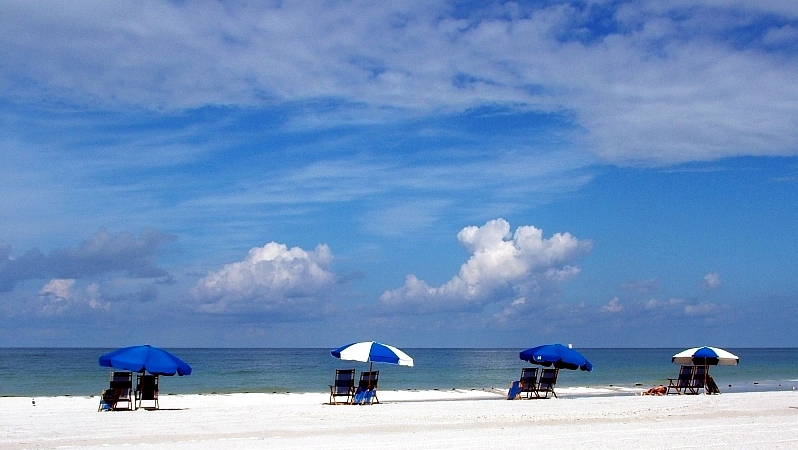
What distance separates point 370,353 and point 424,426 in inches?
210

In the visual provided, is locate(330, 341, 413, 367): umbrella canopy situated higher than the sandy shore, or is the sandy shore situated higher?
locate(330, 341, 413, 367): umbrella canopy

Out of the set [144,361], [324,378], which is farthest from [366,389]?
[324,378]

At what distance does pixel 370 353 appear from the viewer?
20.2 m

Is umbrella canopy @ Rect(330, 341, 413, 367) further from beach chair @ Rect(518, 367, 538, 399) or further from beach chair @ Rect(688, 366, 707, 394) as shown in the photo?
beach chair @ Rect(688, 366, 707, 394)

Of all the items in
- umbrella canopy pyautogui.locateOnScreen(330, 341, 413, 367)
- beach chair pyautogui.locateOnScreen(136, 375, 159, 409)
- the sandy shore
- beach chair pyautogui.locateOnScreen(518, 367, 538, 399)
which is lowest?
the sandy shore

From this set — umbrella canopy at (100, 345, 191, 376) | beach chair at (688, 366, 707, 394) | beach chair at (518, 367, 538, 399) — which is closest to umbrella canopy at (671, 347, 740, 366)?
beach chair at (688, 366, 707, 394)

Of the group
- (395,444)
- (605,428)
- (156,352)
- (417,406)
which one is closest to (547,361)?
(417,406)

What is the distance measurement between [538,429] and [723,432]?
9.58 feet

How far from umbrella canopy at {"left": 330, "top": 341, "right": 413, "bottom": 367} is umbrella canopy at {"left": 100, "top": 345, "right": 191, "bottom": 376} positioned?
3.60m

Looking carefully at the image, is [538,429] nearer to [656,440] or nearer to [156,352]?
[656,440]

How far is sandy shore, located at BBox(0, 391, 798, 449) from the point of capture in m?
12.4

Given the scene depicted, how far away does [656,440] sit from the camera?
1262cm

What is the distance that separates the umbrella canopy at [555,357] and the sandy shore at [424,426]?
1.52 metres

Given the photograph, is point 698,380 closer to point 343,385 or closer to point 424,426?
point 343,385
